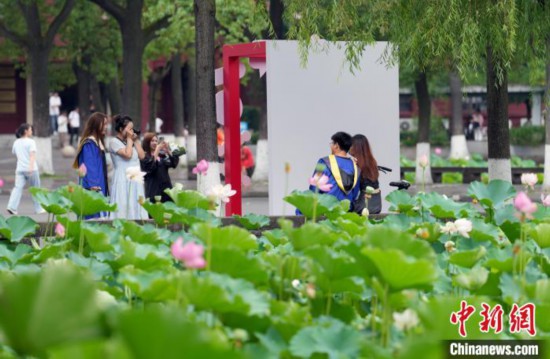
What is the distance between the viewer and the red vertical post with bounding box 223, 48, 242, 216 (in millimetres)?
Result: 15602

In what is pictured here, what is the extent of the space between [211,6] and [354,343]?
13044mm

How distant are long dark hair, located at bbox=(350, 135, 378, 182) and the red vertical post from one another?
3.32 meters

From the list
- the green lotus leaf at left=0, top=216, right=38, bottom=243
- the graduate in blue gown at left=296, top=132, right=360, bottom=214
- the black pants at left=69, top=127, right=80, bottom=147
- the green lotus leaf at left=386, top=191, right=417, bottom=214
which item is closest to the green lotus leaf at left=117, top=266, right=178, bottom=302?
the green lotus leaf at left=0, top=216, right=38, bottom=243

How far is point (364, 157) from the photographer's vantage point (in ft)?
40.4

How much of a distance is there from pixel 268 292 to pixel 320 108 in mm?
10137

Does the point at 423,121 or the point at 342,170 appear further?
the point at 423,121

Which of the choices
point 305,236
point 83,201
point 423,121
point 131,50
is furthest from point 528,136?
point 305,236

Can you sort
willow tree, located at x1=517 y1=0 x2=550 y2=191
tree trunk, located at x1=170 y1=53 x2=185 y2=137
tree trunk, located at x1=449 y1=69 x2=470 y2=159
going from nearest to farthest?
1. willow tree, located at x1=517 y1=0 x2=550 y2=191
2. tree trunk, located at x1=449 y1=69 x2=470 y2=159
3. tree trunk, located at x1=170 y1=53 x2=185 y2=137

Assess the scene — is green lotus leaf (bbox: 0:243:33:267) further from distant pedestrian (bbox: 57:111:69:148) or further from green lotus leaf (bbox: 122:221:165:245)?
distant pedestrian (bbox: 57:111:69:148)

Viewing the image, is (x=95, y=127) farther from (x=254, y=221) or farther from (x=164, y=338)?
(x=164, y=338)

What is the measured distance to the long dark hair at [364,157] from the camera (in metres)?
12.2

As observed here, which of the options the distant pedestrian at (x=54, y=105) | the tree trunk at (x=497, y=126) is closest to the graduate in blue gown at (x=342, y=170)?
the tree trunk at (x=497, y=126)

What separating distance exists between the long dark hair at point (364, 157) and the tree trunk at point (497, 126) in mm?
5596

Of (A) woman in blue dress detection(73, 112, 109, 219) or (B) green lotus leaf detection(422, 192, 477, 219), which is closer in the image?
(B) green lotus leaf detection(422, 192, 477, 219)
